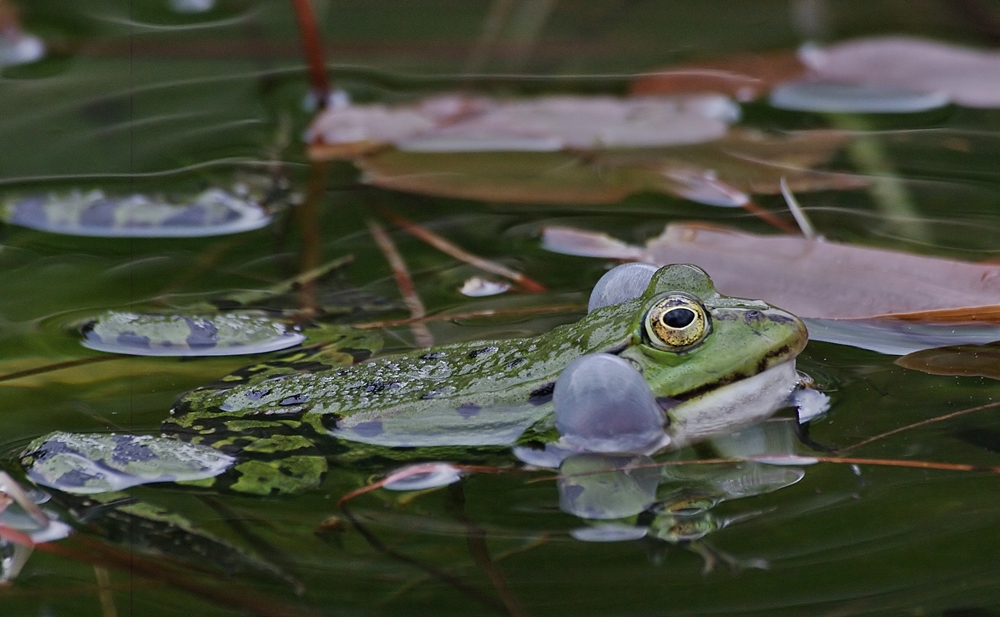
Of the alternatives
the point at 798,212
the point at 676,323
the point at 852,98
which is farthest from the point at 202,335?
the point at 852,98

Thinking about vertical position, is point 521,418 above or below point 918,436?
below

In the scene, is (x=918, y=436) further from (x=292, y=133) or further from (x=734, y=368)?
(x=292, y=133)

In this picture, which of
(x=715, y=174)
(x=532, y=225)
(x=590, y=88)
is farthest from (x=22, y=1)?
(x=715, y=174)

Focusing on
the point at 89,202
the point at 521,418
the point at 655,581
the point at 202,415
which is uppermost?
the point at 89,202

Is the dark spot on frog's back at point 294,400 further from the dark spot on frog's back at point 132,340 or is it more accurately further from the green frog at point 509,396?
the dark spot on frog's back at point 132,340

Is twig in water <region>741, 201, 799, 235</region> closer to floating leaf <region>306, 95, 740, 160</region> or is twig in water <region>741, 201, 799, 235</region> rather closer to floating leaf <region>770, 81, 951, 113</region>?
floating leaf <region>306, 95, 740, 160</region>
